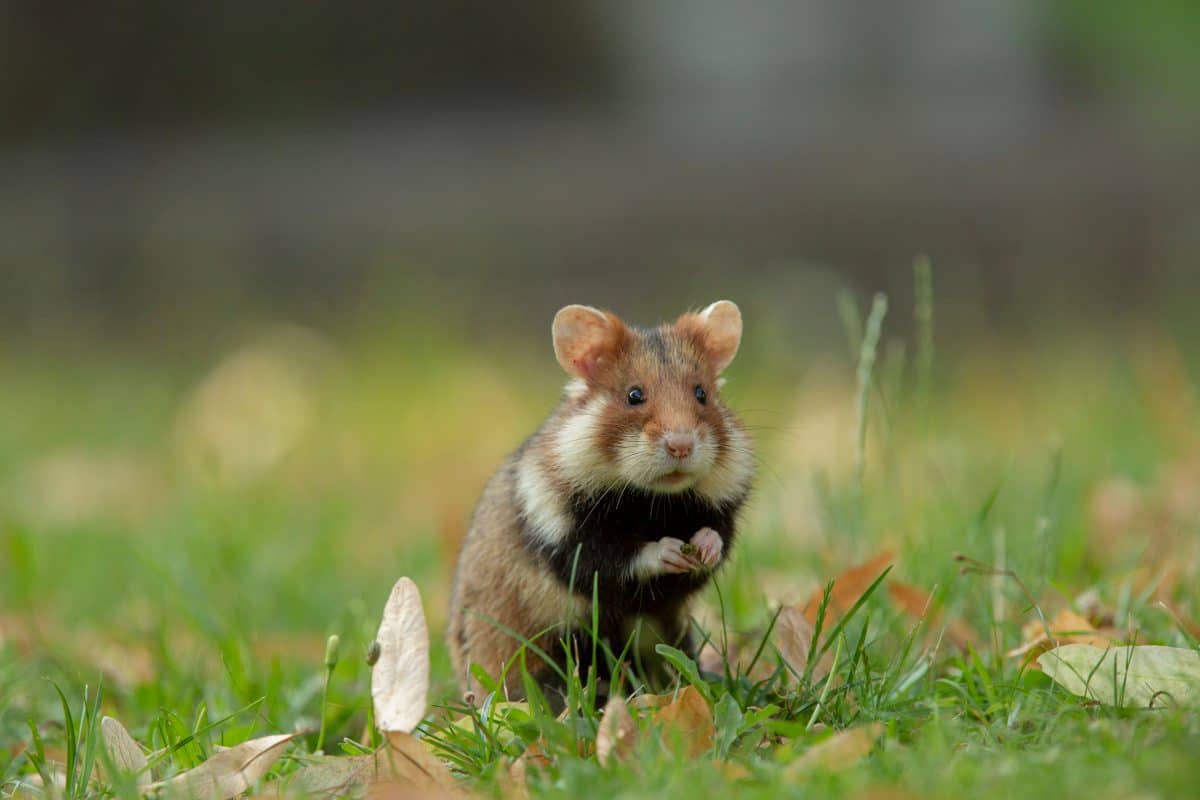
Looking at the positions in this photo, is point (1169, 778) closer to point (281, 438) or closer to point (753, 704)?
point (753, 704)

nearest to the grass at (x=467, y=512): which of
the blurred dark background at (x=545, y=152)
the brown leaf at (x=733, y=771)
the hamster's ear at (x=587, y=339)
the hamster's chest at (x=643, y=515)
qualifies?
the brown leaf at (x=733, y=771)

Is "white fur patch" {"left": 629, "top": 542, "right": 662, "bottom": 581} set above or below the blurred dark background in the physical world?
below

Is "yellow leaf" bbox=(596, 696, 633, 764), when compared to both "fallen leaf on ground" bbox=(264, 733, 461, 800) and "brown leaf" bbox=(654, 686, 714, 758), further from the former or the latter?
"fallen leaf on ground" bbox=(264, 733, 461, 800)

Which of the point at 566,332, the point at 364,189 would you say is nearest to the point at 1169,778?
the point at 566,332

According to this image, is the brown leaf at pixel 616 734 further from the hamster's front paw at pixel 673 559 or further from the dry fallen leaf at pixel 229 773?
the dry fallen leaf at pixel 229 773

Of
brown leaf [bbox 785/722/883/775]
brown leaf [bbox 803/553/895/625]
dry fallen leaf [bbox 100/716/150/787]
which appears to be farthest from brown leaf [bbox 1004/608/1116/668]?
dry fallen leaf [bbox 100/716/150/787]

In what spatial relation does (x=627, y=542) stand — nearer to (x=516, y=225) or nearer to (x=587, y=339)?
(x=587, y=339)
